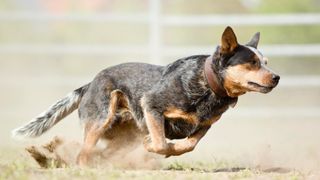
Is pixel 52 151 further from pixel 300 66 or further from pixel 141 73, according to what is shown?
pixel 300 66

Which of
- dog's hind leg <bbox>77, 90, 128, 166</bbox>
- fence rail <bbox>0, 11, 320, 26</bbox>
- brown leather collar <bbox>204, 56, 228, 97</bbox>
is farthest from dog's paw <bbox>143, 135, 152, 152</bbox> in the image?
fence rail <bbox>0, 11, 320, 26</bbox>

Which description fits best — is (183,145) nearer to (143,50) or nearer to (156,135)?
(156,135)

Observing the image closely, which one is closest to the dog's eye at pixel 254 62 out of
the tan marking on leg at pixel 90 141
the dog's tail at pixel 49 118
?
the tan marking on leg at pixel 90 141

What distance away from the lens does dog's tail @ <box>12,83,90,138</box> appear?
6891 mm

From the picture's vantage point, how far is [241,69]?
5855mm

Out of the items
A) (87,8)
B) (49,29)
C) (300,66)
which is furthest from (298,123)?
(87,8)

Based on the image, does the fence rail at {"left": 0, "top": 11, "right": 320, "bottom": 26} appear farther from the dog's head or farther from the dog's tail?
the dog's head

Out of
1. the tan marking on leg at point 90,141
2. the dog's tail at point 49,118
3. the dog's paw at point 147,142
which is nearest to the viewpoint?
the dog's paw at point 147,142

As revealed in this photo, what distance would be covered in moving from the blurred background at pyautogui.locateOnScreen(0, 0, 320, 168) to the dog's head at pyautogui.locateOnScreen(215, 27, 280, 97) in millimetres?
2261

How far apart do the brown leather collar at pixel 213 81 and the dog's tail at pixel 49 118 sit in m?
1.43

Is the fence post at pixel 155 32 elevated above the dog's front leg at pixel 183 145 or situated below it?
below

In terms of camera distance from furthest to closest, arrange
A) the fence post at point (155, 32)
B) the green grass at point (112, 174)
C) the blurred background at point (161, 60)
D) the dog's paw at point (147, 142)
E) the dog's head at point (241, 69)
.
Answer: the fence post at point (155, 32), the blurred background at point (161, 60), the dog's paw at point (147, 142), the dog's head at point (241, 69), the green grass at point (112, 174)

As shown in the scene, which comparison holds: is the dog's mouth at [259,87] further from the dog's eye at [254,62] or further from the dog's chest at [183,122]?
the dog's chest at [183,122]

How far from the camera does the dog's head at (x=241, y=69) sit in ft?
19.0
